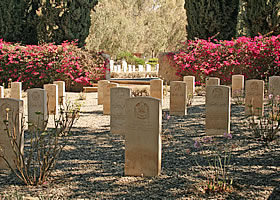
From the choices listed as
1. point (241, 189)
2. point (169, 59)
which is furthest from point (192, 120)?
point (169, 59)

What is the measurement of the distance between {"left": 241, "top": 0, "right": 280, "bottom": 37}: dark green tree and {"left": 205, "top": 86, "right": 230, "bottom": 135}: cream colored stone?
958cm

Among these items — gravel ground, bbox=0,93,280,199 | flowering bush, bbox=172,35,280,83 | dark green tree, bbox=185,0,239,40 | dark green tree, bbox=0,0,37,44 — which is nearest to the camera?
gravel ground, bbox=0,93,280,199

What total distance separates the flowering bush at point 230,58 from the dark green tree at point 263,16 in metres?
1.04

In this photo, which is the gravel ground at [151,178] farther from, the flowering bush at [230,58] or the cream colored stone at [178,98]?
the flowering bush at [230,58]

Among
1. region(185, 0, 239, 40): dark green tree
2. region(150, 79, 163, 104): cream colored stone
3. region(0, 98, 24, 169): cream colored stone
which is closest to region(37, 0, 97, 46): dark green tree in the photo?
region(185, 0, 239, 40): dark green tree

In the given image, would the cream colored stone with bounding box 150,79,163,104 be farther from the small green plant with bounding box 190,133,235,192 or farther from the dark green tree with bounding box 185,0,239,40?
the dark green tree with bounding box 185,0,239,40

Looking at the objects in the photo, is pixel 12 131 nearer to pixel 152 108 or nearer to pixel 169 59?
pixel 152 108

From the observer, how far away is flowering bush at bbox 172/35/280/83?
13.8m

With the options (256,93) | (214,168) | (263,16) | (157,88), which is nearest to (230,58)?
(263,16)

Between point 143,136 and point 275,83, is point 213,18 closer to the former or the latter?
point 275,83

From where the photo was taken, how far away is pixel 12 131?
4.75 meters

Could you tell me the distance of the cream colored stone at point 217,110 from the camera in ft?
21.0

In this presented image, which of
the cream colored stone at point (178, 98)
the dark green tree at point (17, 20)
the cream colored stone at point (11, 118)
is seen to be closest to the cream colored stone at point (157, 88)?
the cream colored stone at point (178, 98)

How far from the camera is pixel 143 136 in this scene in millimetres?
4531
